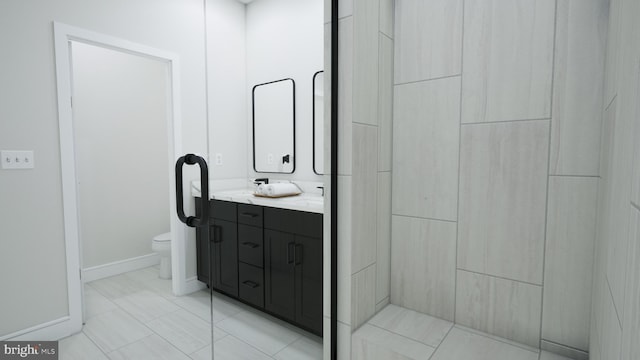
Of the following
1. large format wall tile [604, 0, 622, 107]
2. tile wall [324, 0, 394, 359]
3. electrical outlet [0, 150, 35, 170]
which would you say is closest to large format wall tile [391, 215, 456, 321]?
tile wall [324, 0, 394, 359]

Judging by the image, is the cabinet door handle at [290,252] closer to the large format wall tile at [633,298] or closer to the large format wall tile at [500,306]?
the large format wall tile at [500,306]

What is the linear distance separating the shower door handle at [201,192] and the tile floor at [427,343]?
961 mm

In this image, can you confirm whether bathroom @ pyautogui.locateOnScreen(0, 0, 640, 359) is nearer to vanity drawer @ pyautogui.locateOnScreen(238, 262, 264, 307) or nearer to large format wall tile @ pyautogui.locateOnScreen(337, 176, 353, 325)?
large format wall tile @ pyautogui.locateOnScreen(337, 176, 353, 325)

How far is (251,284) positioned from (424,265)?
990 millimetres

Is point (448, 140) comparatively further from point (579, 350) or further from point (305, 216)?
point (579, 350)

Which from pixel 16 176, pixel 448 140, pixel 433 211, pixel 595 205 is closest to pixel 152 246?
pixel 16 176

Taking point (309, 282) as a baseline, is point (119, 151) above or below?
above

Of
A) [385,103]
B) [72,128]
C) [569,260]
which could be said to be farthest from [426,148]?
[72,128]

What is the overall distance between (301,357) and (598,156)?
177 centimetres

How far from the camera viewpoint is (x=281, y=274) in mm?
1997

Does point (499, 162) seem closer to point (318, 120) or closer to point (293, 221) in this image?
point (318, 120)

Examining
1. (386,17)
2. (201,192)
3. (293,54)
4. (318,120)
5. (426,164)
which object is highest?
(386,17)

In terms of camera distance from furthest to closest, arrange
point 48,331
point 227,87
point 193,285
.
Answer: point 227,87 < point 193,285 < point 48,331

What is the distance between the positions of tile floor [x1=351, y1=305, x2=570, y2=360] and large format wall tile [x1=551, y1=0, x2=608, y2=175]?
84 centimetres
